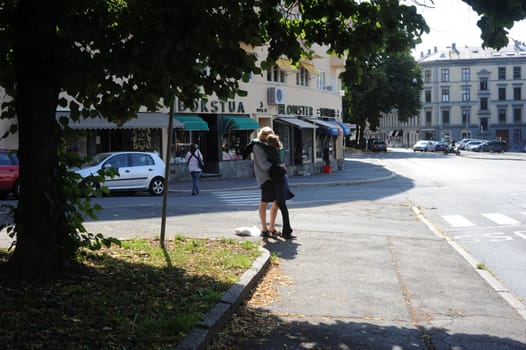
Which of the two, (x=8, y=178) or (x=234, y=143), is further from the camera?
(x=234, y=143)

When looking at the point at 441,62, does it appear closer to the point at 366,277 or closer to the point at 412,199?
the point at 412,199

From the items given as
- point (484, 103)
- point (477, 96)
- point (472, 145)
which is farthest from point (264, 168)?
point (484, 103)

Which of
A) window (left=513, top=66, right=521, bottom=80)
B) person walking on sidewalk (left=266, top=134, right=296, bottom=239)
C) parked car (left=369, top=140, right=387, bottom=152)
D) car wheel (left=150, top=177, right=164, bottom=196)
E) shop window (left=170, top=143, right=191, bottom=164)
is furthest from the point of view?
window (left=513, top=66, right=521, bottom=80)

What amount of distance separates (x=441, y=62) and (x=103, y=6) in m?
105

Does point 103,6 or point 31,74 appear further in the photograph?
point 103,6

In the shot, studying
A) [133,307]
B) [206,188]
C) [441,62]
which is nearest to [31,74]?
[133,307]

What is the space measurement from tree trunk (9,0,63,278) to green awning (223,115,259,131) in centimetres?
2371

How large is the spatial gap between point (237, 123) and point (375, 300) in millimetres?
23790

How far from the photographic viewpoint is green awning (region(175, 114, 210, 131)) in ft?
88.8

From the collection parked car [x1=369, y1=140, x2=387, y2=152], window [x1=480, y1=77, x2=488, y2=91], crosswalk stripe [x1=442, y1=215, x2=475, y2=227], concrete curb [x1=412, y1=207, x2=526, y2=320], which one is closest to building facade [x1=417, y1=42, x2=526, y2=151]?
window [x1=480, y1=77, x2=488, y2=91]

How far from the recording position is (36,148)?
6211 mm

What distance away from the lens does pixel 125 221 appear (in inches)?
486

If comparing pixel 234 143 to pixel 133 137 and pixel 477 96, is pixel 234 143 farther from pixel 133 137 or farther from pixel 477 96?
pixel 477 96

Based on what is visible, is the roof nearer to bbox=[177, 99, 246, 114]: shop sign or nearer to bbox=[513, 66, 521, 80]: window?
bbox=[513, 66, 521, 80]: window
